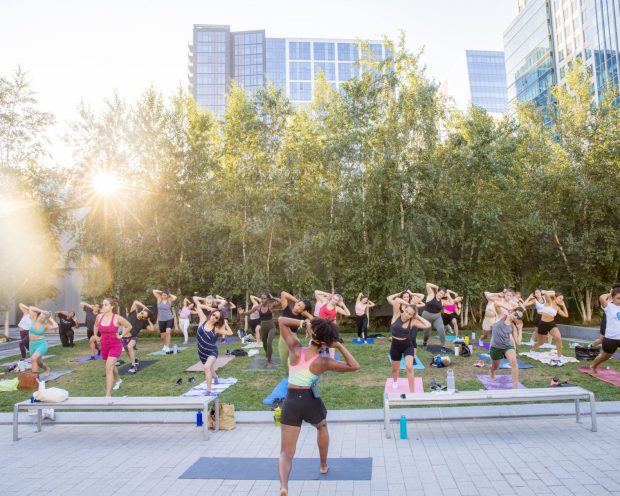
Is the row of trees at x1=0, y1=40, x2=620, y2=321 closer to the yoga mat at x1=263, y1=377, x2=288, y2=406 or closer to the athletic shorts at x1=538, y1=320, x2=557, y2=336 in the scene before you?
the athletic shorts at x1=538, y1=320, x2=557, y2=336

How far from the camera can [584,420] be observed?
6.71 meters

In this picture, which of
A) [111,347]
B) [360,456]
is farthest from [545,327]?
[111,347]

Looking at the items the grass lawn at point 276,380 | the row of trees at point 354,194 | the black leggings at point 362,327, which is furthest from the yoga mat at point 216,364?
the row of trees at point 354,194

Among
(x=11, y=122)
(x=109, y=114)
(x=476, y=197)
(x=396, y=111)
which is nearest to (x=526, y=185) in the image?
(x=476, y=197)

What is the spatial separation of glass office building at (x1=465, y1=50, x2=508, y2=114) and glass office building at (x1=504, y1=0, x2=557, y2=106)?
4259cm

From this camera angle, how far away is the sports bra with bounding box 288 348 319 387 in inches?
183

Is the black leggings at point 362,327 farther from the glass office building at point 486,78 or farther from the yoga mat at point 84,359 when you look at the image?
Result: the glass office building at point 486,78

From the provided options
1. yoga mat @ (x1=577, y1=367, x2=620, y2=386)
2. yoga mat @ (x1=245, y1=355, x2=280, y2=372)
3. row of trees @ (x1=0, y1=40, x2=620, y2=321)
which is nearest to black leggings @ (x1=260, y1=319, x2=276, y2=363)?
yoga mat @ (x1=245, y1=355, x2=280, y2=372)

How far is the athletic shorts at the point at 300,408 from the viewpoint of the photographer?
457 centimetres

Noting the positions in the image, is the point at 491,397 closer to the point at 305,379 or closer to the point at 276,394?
the point at 305,379

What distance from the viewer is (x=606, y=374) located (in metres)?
9.32

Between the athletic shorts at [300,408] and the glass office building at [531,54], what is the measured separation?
64.8 m

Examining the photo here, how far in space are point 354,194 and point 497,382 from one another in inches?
480

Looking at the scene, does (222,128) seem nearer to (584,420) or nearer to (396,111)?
(396,111)
